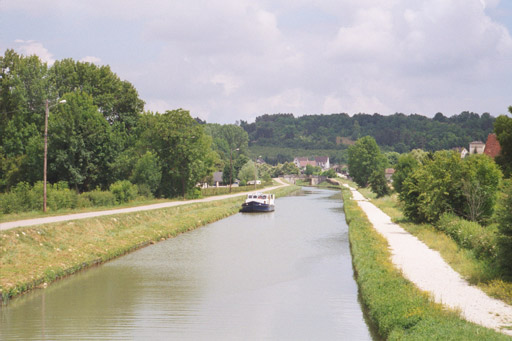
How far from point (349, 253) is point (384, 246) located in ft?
11.7

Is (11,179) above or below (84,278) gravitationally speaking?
above

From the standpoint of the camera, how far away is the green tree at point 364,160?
354 feet

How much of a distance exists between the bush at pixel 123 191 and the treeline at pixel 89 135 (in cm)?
49

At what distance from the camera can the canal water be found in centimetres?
1309

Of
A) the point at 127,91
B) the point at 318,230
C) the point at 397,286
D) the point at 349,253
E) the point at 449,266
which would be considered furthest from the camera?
the point at 127,91

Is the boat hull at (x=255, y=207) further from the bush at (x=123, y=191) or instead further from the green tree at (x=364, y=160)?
the green tree at (x=364, y=160)

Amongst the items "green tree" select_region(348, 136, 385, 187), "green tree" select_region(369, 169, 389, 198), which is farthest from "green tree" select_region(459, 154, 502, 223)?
"green tree" select_region(348, 136, 385, 187)

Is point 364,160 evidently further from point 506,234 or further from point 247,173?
point 506,234

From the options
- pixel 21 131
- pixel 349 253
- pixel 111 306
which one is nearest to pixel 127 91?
pixel 21 131

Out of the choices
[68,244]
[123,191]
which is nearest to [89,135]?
[123,191]

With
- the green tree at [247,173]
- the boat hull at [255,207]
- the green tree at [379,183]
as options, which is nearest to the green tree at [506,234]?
the boat hull at [255,207]

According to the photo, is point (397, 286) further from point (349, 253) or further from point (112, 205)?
point (112, 205)

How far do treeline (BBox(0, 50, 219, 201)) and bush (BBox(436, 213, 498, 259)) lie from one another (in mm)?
31321

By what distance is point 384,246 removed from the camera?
2311 cm
